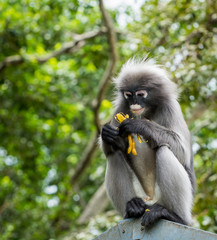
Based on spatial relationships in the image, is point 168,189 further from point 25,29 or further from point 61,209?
point 25,29

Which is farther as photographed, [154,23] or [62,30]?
[62,30]

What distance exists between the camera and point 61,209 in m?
11.7

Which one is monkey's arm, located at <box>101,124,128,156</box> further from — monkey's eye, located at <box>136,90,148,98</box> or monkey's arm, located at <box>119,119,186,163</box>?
monkey's eye, located at <box>136,90,148,98</box>

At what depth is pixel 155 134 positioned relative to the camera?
4785 mm

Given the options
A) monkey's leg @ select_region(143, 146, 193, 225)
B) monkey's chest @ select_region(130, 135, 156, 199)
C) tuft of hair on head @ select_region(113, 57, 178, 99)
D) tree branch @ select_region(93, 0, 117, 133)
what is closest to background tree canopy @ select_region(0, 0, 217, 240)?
tree branch @ select_region(93, 0, 117, 133)

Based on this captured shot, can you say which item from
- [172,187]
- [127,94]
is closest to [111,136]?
[127,94]

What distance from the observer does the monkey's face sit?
5.20 m

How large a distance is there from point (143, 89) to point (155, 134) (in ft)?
2.65

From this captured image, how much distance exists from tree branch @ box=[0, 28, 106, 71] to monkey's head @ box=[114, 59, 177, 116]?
638 centimetres

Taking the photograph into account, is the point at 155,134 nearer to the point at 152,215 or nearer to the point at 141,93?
the point at 141,93

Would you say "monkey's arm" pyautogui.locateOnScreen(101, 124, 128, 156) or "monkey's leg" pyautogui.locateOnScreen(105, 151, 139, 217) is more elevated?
"monkey's arm" pyautogui.locateOnScreen(101, 124, 128, 156)

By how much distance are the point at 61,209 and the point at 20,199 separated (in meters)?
1.86

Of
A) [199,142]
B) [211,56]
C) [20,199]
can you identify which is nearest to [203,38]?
[211,56]

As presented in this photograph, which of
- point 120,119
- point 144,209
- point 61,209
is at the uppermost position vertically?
point 120,119
